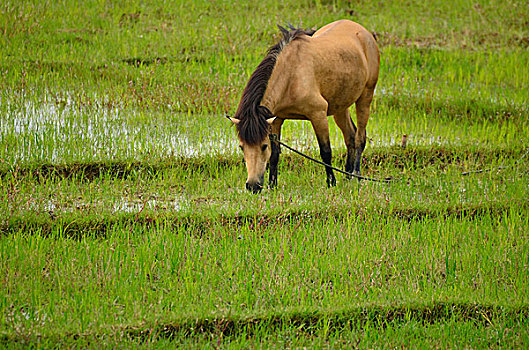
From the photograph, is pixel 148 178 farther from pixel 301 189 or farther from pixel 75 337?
pixel 75 337

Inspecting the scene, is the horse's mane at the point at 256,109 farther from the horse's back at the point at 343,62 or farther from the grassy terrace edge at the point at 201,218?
the grassy terrace edge at the point at 201,218

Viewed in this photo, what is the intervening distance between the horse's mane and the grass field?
719 millimetres

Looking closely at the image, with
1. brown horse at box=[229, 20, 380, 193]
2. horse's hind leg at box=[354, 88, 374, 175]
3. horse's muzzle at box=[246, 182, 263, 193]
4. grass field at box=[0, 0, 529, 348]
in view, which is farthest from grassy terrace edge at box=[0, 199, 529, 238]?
horse's hind leg at box=[354, 88, 374, 175]

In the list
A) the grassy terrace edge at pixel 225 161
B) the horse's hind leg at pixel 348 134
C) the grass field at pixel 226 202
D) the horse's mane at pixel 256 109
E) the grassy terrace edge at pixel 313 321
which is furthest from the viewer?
the horse's hind leg at pixel 348 134

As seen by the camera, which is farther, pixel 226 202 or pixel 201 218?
pixel 226 202

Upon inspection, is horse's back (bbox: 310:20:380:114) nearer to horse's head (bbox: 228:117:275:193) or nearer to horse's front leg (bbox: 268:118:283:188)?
horse's front leg (bbox: 268:118:283:188)

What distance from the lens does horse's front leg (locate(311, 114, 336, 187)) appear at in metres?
7.00

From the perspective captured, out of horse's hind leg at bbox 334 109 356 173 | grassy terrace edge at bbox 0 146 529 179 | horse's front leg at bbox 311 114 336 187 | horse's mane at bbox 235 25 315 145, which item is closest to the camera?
horse's mane at bbox 235 25 315 145

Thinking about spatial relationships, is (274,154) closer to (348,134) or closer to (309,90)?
(309,90)

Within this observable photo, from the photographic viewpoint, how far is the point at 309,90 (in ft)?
22.5

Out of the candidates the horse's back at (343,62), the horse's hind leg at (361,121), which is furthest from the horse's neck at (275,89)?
the horse's hind leg at (361,121)

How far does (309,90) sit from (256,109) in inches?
30.1

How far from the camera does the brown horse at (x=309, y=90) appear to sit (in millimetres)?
6340

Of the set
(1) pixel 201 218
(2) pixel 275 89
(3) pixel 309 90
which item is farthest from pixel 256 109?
(1) pixel 201 218
